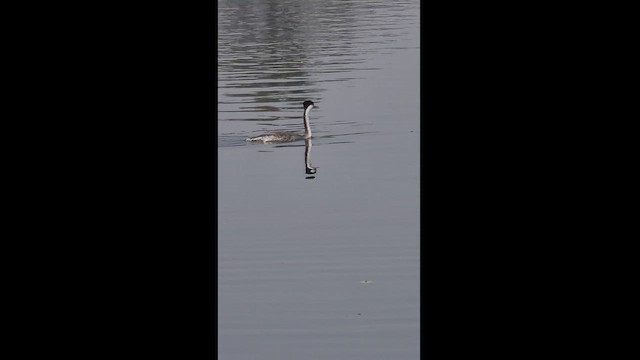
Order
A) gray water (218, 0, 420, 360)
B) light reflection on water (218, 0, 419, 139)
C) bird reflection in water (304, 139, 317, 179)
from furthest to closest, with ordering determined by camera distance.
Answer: light reflection on water (218, 0, 419, 139) < bird reflection in water (304, 139, 317, 179) < gray water (218, 0, 420, 360)

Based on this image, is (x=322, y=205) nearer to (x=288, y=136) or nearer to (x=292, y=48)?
(x=288, y=136)

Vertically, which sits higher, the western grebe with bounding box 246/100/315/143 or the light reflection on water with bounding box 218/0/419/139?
the light reflection on water with bounding box 218/0/419/139

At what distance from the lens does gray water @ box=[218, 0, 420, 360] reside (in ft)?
29.6

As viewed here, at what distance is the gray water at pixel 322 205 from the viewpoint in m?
9.03

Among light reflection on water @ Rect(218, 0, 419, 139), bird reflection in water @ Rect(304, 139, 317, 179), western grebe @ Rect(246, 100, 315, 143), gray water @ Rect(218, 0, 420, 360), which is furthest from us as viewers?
light reflection on water @ Rect(218, 0, 419, 139)

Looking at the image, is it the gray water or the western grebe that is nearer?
the gray water

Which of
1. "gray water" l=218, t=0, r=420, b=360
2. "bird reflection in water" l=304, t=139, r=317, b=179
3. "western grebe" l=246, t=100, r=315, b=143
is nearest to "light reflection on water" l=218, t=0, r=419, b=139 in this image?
"gray water" l=218, t=0, r=420, b=360

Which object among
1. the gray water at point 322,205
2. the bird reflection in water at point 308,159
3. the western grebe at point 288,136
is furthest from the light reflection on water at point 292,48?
the bird reflection in water at point 308,159

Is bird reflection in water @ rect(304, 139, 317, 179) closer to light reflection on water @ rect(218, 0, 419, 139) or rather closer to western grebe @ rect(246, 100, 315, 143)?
western grebe @ rect(246, 100, 315, 143)

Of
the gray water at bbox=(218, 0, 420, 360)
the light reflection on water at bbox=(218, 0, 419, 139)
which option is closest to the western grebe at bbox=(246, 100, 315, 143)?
Result: the gray water at bbox=(218, 0, 420, 360)

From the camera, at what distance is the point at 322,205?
13406 millimetres
